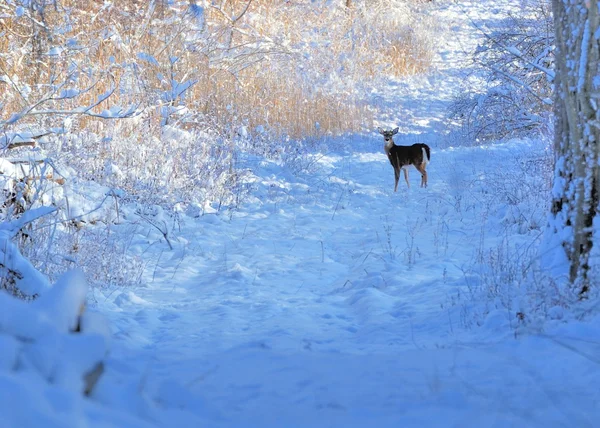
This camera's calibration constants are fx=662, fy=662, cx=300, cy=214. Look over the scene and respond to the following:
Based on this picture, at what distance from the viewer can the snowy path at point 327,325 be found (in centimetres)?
237

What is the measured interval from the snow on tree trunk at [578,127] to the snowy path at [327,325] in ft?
2.49

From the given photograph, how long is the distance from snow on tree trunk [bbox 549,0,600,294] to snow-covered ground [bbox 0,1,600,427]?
1.64ft

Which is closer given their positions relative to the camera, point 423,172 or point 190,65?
point 423,172

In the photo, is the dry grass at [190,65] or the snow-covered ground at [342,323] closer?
the snow-covered ground at [342,323]

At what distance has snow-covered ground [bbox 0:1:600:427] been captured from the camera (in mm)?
2320

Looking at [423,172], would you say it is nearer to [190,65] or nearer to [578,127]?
[190,65]

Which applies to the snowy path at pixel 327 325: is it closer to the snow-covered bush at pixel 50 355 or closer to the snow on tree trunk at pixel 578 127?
the snow-covered bush at pixel 50 355

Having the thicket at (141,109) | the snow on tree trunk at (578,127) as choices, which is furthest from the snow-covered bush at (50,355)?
the snow on tree trunk at (578,127)

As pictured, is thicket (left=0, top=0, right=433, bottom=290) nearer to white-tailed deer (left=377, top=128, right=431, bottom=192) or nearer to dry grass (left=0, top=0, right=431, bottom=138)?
dry grass (left=0, top=0, right=431, bottom=138)

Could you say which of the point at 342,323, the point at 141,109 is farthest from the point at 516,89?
the point at 342,323

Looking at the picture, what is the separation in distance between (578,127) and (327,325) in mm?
1896

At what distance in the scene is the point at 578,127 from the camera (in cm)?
383

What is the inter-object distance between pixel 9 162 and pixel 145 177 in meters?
2.65

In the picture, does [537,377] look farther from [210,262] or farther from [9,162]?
[9,162]
